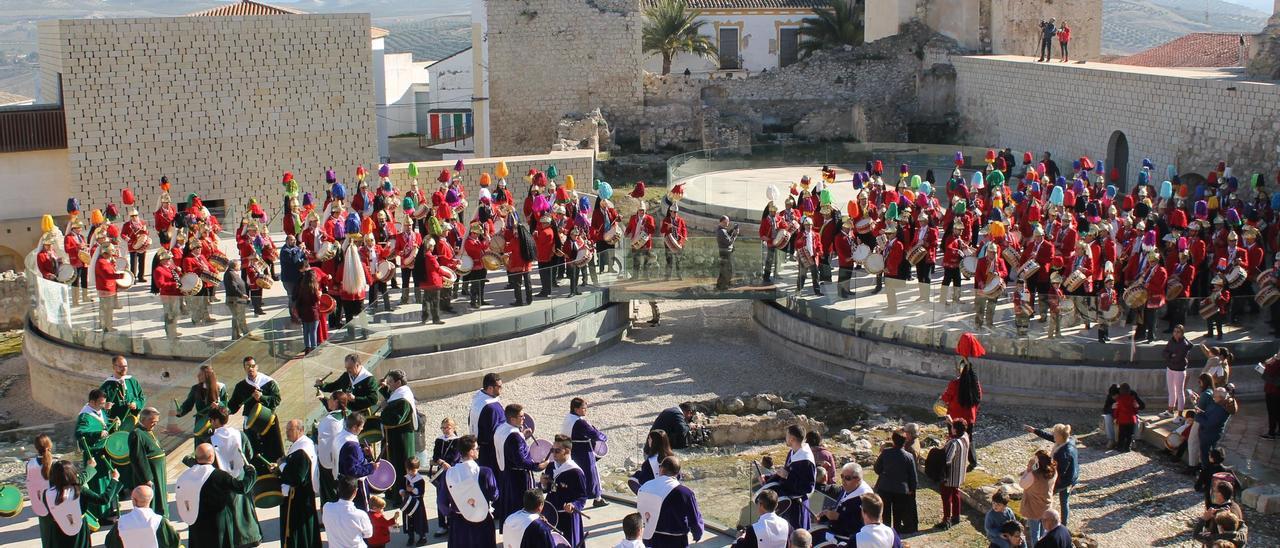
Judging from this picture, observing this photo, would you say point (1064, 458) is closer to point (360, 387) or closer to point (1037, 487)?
point (1037, 487)

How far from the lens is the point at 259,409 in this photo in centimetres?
1327

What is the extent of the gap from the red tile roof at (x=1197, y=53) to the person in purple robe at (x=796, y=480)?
106 feet

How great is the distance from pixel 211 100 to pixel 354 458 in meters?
16.4

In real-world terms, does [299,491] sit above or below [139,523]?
below

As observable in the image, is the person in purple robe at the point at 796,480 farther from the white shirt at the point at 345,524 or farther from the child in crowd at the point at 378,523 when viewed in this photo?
the white shirt at the point at 345,524

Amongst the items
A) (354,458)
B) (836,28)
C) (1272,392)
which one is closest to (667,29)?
(836,28)

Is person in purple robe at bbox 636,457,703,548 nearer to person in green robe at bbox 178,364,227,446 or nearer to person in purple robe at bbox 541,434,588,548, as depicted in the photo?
person in purple robe at bbox 541,434,588,548

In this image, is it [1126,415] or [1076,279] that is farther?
[1076,279]

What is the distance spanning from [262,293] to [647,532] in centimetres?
997

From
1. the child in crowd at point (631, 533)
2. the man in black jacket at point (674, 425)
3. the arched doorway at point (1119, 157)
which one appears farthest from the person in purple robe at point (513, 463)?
the arched doorway at point (1119, 157)

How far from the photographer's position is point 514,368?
1898 centimetres

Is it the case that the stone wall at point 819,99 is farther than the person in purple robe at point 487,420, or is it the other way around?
the stone wall at point 819,99

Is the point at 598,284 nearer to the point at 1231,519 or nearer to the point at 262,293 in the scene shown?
the point at 262,293

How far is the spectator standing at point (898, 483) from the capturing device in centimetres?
1257
